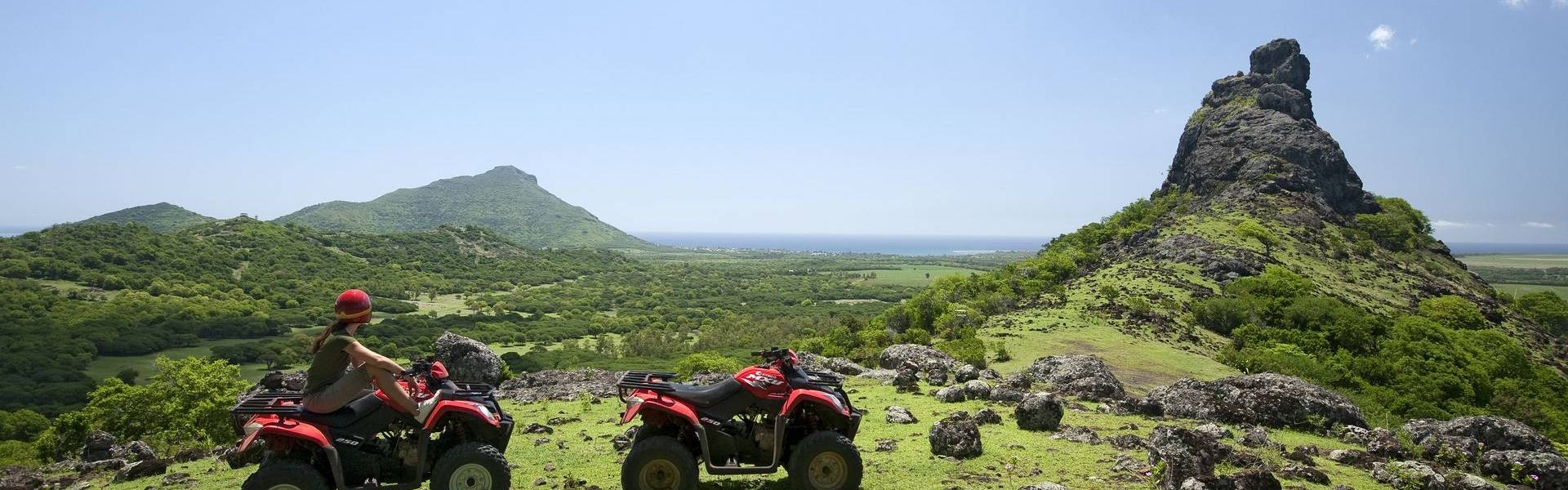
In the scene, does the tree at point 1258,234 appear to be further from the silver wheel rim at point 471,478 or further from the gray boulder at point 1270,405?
the silver wheel rim at point 471,478

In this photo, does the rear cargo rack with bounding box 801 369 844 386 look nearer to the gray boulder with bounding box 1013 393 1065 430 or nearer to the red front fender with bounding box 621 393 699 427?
the red front fender with bounding box 621 393 699 427

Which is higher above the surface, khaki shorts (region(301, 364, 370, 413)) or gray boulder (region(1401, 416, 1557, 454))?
khaki shorts (region(301, 364, 370, 413))

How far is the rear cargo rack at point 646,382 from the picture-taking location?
7367 mm

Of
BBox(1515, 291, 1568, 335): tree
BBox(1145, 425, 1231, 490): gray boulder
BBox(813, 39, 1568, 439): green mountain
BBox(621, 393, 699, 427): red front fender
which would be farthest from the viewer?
BBox(1515, 291, 1568, 335): tree

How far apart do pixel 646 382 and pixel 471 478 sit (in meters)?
2.07

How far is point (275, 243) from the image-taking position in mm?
139375

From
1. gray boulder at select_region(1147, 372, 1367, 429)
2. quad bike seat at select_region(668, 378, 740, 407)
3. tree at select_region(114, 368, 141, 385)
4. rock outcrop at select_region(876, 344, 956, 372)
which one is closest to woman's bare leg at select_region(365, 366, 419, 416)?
quad bike seat at select_region(668, 378, 740, 407)

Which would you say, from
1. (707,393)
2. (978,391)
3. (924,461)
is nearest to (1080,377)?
(978,391)

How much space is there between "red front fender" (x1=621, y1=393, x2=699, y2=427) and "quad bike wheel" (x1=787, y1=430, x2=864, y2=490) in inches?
50.8

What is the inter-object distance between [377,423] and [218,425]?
849 inches

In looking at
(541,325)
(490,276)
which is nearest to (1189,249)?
(541,325)

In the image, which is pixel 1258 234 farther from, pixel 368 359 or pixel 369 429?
pixel 368 359

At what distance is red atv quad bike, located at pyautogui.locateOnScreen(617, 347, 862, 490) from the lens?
7262mm

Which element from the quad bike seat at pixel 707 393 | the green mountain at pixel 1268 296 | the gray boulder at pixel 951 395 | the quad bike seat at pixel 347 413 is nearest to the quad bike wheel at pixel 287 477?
the quad bike seat at pixel 347 413
